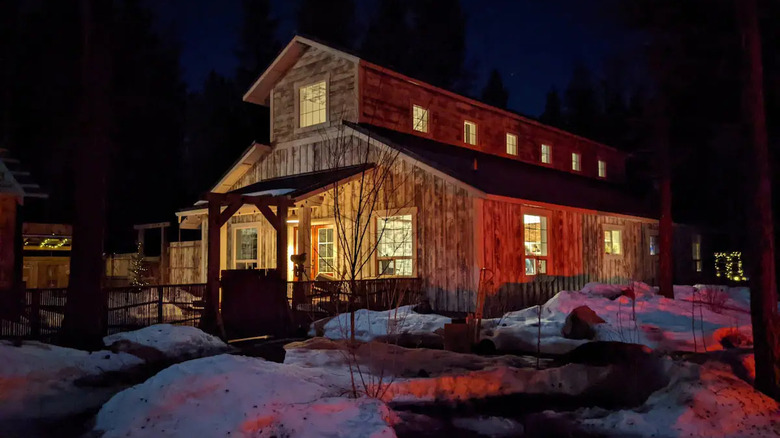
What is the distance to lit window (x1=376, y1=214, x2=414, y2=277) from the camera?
15461 mm

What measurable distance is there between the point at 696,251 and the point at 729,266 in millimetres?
1404

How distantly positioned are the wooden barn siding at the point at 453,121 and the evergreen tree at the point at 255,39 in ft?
91.2

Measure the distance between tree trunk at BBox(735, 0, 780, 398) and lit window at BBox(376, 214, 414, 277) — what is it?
903 centimetres

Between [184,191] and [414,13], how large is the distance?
2202cm

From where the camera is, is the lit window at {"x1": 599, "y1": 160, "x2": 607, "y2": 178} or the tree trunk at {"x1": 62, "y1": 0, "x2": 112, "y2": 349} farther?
the lit window at {"x1": 599, "y1": 160, "x2": 607, "y2": 178}

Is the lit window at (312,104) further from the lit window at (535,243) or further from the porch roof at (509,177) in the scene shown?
the lit window at (535,243)

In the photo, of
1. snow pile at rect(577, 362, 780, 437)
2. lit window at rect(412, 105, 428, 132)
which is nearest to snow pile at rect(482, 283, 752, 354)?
snow pile at rect(577, 362, 780, 437)

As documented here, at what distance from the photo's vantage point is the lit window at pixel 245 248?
18594 mm

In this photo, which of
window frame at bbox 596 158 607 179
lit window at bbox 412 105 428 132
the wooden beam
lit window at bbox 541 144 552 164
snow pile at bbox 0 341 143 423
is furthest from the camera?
window frame at bbox 596 158 607 179

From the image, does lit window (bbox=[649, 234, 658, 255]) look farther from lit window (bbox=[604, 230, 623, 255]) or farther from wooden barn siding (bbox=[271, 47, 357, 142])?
wooden barn siding (bbox=[271, 47, 357, 142])

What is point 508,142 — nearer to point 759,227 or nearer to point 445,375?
point 759,227

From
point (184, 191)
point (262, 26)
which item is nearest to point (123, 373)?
point (184, 191)

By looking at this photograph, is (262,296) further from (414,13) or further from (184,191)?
(414,13)

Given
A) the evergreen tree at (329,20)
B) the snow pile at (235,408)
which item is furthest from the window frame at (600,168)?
the evergreen tree at (329,20)
